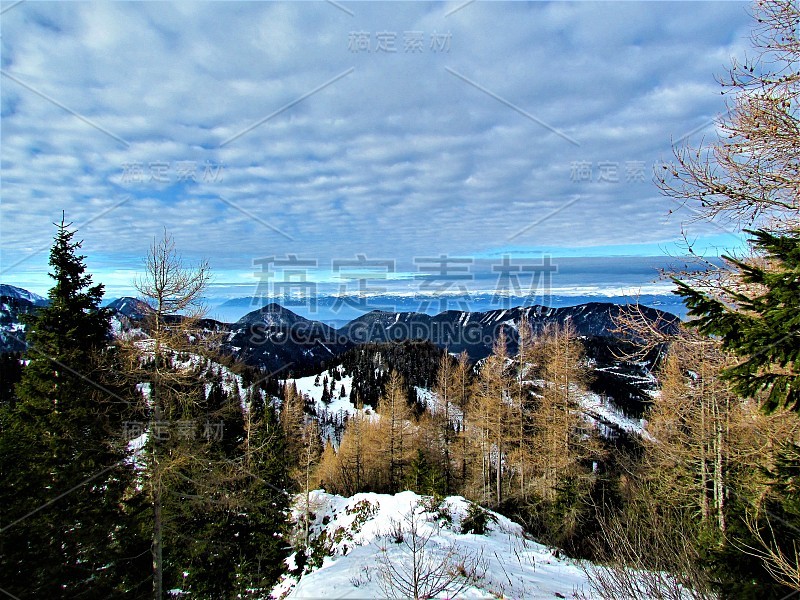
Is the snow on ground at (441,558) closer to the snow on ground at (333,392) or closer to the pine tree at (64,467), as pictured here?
the pine tree at (64,467)

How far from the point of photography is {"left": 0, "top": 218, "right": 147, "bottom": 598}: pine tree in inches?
331

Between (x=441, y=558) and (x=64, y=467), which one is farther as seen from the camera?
(x=64, y=467)

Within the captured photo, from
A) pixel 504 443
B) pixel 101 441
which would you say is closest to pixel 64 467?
pixel 101 441

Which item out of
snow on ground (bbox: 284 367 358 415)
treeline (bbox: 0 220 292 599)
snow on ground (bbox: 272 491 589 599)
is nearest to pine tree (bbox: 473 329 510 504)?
snow on ground (bbox: 272 491 589 599)

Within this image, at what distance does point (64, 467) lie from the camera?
10312 mm

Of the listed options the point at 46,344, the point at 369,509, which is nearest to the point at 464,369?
the point at 369,509

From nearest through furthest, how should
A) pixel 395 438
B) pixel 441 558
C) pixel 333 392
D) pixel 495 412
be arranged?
pixel 441 558 → pixel 495 412 → pixel 395 438 → pixel 333 392

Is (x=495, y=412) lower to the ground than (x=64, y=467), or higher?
lower

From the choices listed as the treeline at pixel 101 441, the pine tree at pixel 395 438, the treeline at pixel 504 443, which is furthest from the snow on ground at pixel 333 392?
the treeline at pixel 101 441

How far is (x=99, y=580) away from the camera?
933 cm

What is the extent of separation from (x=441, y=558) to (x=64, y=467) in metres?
10.9

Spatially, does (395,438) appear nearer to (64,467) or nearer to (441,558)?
(441,558)

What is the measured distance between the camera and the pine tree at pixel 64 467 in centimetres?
840

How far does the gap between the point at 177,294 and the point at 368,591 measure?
30.5 feet
